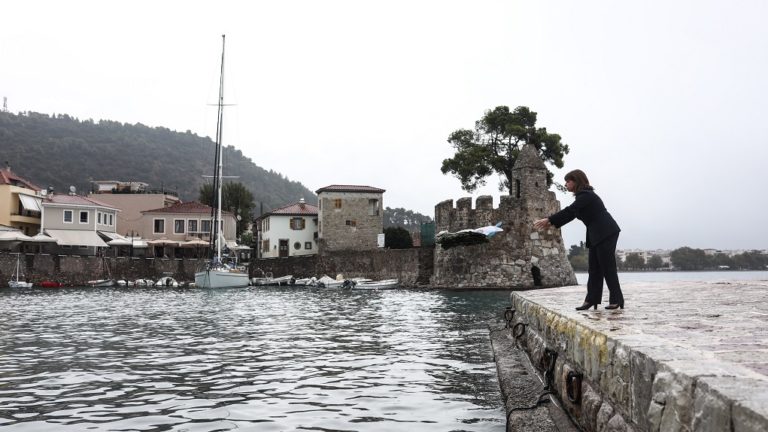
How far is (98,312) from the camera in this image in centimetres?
2381

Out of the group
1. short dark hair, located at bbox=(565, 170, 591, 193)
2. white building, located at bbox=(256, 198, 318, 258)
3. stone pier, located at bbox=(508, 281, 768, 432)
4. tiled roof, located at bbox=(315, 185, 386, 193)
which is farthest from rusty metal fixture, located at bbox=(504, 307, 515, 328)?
white building, located at bbox=(256, 198, 318, 258)

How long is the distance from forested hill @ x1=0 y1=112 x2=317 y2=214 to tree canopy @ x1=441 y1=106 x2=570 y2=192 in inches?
2162

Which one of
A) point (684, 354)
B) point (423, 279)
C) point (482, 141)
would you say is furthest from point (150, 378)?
point (482, 141)

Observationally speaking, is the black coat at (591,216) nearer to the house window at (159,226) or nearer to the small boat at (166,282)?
the small boat at (166,282)

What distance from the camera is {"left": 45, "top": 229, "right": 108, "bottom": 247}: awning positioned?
186 ft

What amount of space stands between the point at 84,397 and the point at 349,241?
51371 mm

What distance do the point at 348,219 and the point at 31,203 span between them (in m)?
28.9

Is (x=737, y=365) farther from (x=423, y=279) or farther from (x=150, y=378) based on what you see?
(x=423, y=279)

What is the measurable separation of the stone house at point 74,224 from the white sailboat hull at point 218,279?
15452mm

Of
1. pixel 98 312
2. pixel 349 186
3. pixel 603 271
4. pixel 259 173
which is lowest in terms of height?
pixel 98 312

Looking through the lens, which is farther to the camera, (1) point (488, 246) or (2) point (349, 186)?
(2) point (349, 186)

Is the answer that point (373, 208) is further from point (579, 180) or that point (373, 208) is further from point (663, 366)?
point (663, 366)

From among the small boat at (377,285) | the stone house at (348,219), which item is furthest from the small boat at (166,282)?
the small boat at (377,285)

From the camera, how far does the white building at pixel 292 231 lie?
215 feet
